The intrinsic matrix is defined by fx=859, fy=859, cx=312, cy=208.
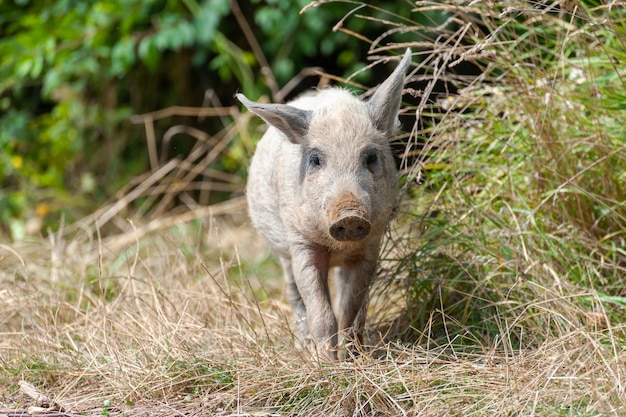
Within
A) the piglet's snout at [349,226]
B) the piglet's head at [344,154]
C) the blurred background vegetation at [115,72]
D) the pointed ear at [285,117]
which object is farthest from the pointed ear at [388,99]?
the blurred background vegetation at [115,72]

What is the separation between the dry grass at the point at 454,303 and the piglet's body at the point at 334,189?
0.23 m

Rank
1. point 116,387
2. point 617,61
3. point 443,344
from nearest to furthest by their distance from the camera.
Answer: point 116,387, point 443,344, point 617,61

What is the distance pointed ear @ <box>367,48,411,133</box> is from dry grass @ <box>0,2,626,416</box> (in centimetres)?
16

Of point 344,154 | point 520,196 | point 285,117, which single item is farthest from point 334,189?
point 520,196

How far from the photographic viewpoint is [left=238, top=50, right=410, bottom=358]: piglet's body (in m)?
4.34

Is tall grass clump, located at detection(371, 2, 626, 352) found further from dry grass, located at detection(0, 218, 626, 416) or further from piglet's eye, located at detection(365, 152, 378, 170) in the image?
piglet's eye, located at detection(365, 152, 378, 170)

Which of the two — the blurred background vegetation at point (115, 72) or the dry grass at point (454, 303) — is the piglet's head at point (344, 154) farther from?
the blurred background vegetation at point (115, 72)

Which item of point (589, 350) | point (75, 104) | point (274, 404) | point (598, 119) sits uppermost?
point (598, 119)

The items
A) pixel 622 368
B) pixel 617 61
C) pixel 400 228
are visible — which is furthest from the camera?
pixel 400 228

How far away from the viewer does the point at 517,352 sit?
4.29 meters

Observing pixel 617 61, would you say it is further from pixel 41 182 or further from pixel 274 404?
pixel 41 182

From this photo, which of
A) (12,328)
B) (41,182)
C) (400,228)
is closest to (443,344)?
(400,228)

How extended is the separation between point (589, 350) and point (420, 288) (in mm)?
1398

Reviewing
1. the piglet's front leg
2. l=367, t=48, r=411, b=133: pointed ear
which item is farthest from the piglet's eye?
the piglet's front leg
